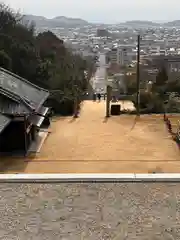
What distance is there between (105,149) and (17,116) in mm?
3348

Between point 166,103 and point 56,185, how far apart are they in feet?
61.2

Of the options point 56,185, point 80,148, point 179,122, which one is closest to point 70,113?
point 179,122

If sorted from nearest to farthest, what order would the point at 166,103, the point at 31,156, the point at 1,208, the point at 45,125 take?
the point at 1,208, the point at 31,156, the point at 45,125, the point at 166,103

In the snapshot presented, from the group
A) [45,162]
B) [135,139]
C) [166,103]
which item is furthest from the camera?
[166,103]

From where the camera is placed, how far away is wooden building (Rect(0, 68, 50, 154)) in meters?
13.3

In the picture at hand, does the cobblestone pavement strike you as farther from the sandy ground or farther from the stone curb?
the sandy ground

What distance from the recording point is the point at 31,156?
1373 centimetres

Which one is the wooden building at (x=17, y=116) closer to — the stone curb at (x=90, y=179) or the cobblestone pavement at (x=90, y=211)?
the stone curb at (x=90, y=179)

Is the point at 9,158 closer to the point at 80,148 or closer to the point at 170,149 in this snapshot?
the point at 80,148

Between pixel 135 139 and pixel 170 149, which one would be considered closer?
pixel 170 149

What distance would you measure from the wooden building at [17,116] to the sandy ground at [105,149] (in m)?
0.83

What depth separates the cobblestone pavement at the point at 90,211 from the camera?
497 cm

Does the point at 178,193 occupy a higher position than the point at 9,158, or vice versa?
the point at 178,193

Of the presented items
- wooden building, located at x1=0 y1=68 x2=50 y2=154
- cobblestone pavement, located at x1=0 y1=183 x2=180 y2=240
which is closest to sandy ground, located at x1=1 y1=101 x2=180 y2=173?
wooden building, located at x1=0 y1=68 x2=50 y2=154
